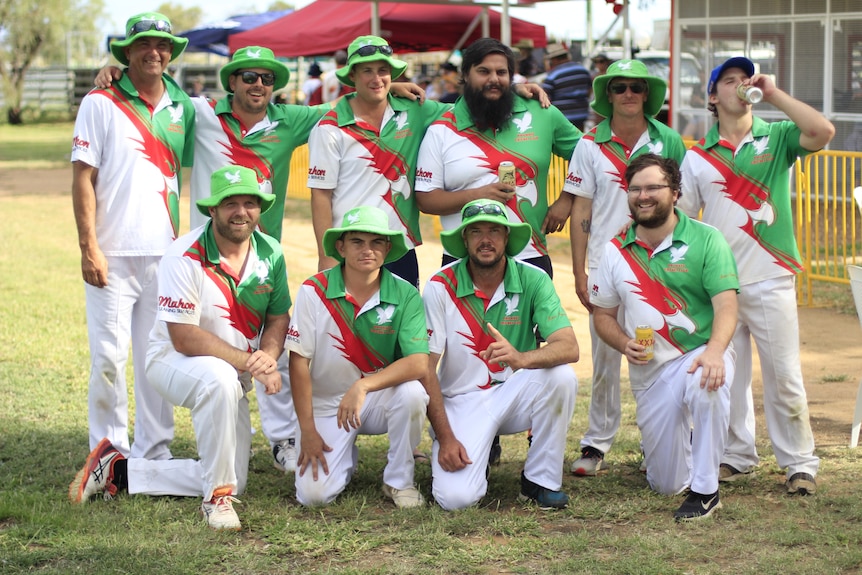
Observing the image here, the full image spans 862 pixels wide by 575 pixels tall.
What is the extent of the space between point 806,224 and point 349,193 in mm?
5919

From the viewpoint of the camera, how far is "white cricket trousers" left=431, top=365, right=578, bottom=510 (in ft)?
18.0

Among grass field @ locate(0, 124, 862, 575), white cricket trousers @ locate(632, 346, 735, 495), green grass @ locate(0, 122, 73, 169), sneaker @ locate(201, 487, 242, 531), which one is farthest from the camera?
green grass @ locate(0, 122, 73, 169)

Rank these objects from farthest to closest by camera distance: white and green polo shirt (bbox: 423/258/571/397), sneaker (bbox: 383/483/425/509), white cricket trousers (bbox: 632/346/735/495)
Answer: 1. white and green polo shirt (bbox: 423/258/571/397)
2. sneaker (bbox: 383/483/425/509)
3. white cricket trousers (bbox: 632/346/735/495)

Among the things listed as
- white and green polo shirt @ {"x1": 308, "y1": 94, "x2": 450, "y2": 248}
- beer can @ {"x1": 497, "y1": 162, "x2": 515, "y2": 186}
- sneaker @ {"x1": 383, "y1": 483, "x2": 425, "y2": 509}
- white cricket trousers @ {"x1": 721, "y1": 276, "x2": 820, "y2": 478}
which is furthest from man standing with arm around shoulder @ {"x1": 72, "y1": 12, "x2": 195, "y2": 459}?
white cricket trousers @ {"x1": 721, "y1": 276, "x2": 820, "y2": 478}

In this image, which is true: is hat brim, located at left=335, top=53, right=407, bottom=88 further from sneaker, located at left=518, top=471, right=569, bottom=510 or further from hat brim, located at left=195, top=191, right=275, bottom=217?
sneaker, located at left=518, top=471, right=569, bottom=510

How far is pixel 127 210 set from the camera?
587cm

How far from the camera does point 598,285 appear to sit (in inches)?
225

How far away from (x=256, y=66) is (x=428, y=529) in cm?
269

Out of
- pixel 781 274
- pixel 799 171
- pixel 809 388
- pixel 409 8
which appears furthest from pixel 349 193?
pixel 409 8

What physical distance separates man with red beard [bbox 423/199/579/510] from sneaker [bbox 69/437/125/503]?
1.66 meters

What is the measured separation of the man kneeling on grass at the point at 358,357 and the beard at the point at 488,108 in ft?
2.79

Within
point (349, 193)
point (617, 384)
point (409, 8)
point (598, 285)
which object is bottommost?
point (617, 384)

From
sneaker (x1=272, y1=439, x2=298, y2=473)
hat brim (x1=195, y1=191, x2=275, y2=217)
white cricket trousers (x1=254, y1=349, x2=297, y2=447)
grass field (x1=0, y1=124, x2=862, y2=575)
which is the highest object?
hat brim (x1=195, y1=191, x2=275, y2=217)

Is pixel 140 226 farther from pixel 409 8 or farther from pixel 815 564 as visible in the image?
pixel 409 8
